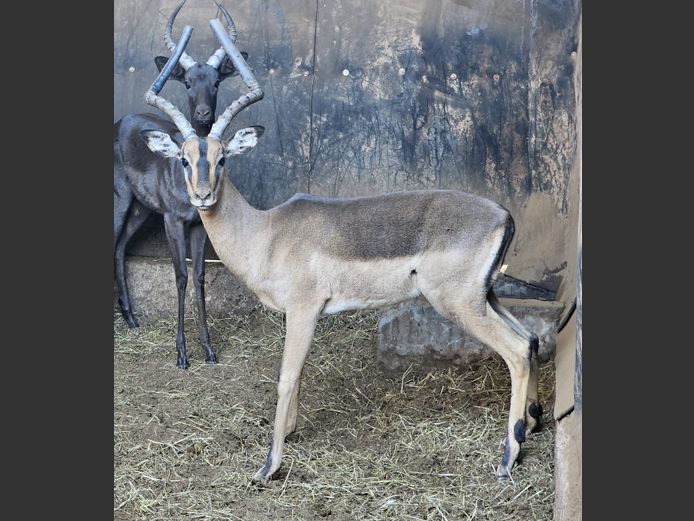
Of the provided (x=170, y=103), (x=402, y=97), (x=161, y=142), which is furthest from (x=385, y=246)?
(x=402, y=97)

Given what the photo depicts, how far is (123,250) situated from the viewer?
1012 cm

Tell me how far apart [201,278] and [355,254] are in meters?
2.27

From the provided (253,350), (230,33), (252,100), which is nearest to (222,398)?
(253,350)

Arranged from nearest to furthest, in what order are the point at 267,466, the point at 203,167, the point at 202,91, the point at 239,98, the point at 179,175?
the point at 203,167 < the point at 267,466 < the point at 239,98 < the point at 202,91 < the point at 179,175

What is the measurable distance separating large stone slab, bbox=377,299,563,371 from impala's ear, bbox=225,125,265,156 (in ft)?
7.00

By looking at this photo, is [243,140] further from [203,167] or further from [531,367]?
[531,367]

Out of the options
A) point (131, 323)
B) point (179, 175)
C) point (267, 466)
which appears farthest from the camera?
point (131, 323)

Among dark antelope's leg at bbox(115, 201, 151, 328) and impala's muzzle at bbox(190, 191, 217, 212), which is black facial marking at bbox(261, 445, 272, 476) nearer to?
impala's muzzle at bbox(190, 191, 217, 212)

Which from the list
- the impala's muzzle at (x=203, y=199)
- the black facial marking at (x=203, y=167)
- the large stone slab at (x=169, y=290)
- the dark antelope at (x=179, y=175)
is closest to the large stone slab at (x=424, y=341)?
the dark antelope at (x=179, y=175)

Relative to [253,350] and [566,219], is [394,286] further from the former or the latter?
[566,219]

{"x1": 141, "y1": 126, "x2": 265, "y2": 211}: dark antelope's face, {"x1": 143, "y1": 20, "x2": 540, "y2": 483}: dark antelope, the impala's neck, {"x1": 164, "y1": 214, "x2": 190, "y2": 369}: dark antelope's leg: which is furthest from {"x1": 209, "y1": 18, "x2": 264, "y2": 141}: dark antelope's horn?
{"x1": 164, "y1": 214, "x2": 190, "y2": 369}: dark antelope's leg

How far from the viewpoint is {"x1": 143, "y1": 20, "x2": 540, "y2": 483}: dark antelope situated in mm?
7207

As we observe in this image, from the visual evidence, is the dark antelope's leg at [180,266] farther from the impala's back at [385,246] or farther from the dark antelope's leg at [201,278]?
the impala's back at [385,246]

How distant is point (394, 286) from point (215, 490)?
6.38ft
